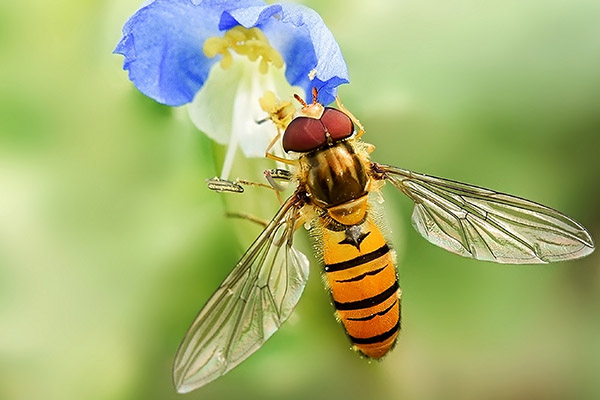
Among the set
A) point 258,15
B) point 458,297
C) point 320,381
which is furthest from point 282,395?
point 258,15

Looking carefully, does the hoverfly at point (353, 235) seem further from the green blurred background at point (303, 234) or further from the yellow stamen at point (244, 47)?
the green blurred background at point (303, 234)

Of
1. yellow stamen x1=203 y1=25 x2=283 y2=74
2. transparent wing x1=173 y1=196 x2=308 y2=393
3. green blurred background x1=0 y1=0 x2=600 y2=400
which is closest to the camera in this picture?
transparent wing x1=173 y1=196 x2=308 y2=393

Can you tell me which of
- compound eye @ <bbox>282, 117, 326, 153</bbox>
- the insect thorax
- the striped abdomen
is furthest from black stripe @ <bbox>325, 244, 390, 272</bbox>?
compound eye @ <bbox>282, 117, 326, 153</bbox>

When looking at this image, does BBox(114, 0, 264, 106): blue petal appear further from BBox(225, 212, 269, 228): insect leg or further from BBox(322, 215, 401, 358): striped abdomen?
BBox(322, 215, 401, 358): striped abdomen

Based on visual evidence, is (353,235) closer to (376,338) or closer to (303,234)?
(376,338)

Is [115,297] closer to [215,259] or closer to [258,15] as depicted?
[215,259]

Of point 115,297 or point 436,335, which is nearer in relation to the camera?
point 115,297
